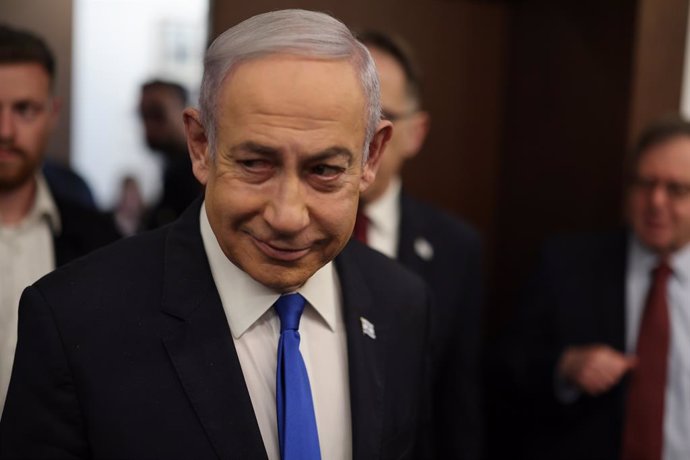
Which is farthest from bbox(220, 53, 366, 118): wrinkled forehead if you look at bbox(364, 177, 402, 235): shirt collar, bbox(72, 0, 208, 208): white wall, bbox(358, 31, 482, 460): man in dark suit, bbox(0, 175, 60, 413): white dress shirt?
bbox(72, 0, 208, 208): white wall

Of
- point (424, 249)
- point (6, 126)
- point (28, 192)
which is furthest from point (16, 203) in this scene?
point (424, 249)

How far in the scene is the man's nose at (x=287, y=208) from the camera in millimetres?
1163

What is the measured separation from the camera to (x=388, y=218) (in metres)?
2.32

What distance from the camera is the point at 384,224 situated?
7.55ft

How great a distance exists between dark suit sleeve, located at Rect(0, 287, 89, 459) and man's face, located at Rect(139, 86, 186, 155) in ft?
6.30

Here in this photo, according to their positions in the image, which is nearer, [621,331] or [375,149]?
[375,149]

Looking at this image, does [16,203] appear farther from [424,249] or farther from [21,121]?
[424,249]

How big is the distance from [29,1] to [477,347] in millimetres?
2308

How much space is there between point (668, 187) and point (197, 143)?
61.6 inches

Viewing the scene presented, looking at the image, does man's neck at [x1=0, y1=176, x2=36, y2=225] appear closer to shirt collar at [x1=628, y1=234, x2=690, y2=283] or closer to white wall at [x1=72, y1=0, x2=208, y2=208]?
shirt collar at [x1=628, y1=234, x2=690, y2=283]

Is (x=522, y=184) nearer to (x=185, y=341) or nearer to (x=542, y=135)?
(x=542, y=135)

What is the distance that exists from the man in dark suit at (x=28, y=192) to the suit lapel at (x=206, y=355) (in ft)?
2.16

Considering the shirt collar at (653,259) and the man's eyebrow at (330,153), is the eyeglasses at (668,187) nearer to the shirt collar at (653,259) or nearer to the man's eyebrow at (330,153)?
the shirt collar at (653,259)

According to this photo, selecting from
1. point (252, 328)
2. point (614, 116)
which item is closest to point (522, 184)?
point (614, 116)
